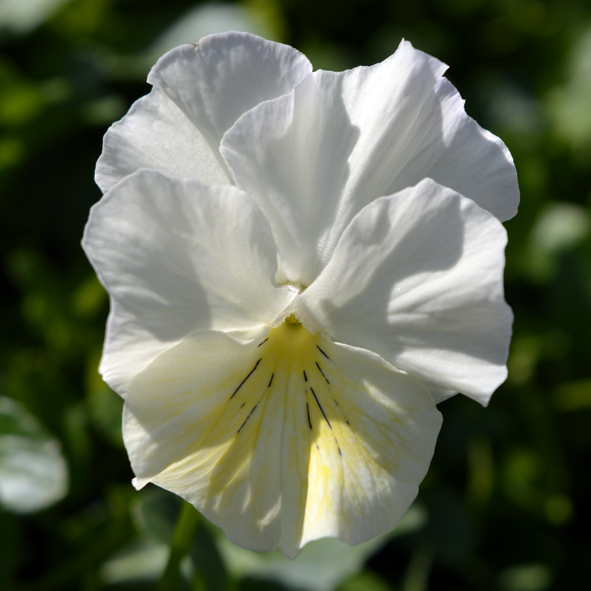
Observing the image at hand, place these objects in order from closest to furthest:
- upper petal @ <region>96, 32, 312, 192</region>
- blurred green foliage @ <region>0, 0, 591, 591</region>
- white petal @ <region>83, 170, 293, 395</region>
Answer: white petal @ <region>83, 170, 293, 395</region>
upper petal @ <region>96, 32, 312, 192</region>
blurred green foliage @ <region>0, 0, 591, 591</region>

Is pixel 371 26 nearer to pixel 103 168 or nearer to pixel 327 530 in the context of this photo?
→ pixel 103 168

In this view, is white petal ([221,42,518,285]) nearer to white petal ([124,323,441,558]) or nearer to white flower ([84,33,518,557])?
white flower ([84,33,518,557])

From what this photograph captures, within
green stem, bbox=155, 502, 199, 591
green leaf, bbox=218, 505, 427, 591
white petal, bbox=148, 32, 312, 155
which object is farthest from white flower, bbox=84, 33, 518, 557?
green leaf, bbox=218, 505, 427, 591

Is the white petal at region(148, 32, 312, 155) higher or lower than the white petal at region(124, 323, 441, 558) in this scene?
higher

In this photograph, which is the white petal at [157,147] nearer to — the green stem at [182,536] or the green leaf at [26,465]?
the green stem at [182,536]

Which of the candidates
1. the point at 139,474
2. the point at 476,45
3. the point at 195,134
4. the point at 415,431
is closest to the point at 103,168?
the point at 195,134

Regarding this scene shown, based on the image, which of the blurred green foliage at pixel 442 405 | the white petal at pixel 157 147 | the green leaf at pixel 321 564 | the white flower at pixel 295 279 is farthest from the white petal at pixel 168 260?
the green leaf at pixel 321 564
